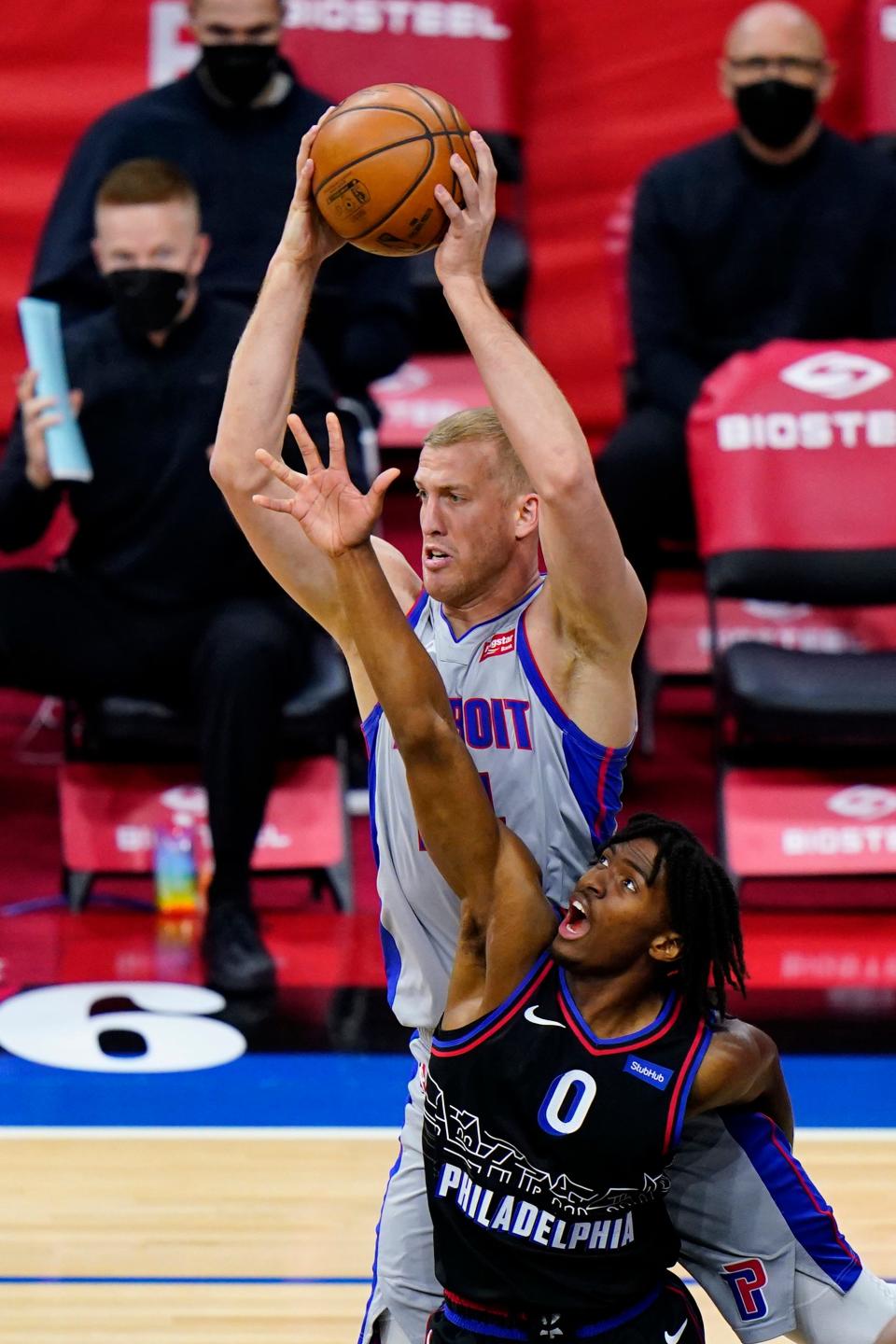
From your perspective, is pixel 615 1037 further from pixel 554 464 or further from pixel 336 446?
pixel 336 446

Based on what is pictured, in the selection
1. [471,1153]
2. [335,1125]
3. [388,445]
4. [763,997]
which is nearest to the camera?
[471,1153]

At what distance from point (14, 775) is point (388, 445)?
6.07ft

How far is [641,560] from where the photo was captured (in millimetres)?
6520

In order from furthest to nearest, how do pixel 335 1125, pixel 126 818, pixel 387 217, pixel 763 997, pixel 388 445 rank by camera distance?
pixel 388 445 → pixel 126 818 → pixel 763 997 → pixel 335 1125 → pixel 387 217

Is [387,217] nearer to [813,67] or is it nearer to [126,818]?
[126,818]

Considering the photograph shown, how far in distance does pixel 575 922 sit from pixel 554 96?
601 centimetres

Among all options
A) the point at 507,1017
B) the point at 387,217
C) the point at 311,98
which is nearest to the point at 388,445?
the point at 311,98

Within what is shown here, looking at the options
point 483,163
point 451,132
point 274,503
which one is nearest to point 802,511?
point 451,132

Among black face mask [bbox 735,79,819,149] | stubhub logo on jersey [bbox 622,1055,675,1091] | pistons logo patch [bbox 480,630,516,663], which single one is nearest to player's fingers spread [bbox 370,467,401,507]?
pistons logo patch [bbox 480,630,516,663]

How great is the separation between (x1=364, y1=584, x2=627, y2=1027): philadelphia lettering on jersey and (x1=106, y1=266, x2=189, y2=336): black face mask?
Answer: 9.67 ft

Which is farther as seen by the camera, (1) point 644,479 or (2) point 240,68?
(2) point 240,68

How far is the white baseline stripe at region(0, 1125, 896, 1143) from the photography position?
4.75 metres

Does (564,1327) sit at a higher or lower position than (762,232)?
lower

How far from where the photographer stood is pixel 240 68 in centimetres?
670
